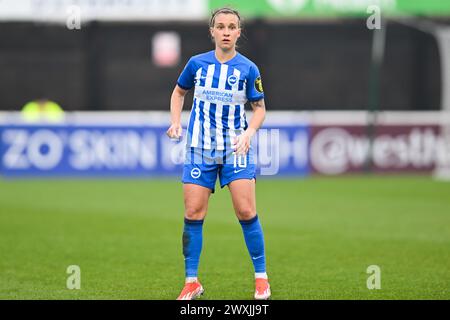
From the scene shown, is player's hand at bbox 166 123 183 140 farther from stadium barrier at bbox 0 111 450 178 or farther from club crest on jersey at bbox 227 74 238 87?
stadium barrier at bbox 0 111 450 178

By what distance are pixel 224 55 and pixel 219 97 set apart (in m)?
0.29

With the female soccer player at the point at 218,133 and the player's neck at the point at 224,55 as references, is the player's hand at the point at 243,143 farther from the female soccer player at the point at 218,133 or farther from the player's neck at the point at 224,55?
the player's neck at the point at 224,55

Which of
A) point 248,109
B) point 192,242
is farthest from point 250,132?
point 248,109

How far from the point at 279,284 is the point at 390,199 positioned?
703cm

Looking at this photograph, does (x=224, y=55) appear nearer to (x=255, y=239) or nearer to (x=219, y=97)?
(x=219, y=97)

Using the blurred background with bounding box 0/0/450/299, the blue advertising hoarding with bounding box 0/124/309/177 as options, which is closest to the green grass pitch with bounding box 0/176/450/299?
the blurred background with bounding box 0/0/450/299

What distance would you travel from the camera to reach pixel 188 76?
6699 millimetres

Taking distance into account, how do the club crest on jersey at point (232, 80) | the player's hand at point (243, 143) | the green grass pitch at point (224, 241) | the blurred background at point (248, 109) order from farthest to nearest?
the blurred background at point (248, 109)
the green grass pitch at point (224, 241)
the club crest on jersey at point (232, 80)
the player's hand at point (243, 143)

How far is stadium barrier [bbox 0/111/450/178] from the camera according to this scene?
1747 cm

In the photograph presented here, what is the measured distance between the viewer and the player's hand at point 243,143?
21.1 feet

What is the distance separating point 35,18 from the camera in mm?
18938

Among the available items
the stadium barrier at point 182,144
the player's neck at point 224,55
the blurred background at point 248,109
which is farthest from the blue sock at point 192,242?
the stadium barrier at point 182,144

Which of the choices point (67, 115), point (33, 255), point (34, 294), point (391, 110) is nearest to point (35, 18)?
point (67, 115)

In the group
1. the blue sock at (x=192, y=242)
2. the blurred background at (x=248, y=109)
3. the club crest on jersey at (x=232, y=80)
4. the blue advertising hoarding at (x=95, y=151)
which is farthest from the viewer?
the blue advertising hoarding at (x=95, y=151)
